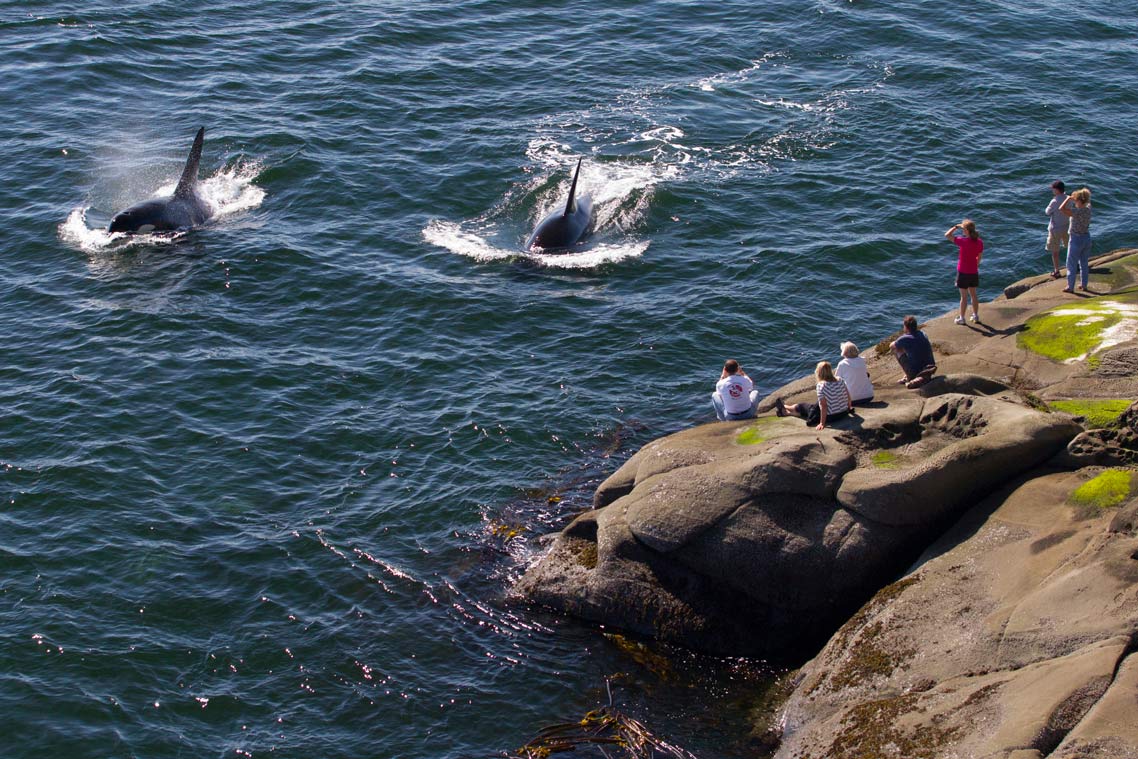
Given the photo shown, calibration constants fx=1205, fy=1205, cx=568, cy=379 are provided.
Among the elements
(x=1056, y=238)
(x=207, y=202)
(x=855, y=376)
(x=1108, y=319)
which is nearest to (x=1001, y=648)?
(x=855, y=376)

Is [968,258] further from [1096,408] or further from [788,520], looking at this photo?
[788,520]

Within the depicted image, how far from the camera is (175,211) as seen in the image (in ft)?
119

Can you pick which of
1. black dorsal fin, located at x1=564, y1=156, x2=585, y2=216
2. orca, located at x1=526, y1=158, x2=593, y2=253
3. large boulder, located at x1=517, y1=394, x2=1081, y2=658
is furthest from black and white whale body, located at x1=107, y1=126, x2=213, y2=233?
large boulder, located at x1=517, y1=394, x2=1081, y2=658

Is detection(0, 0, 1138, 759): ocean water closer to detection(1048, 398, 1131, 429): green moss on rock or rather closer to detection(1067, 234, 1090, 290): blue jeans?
detection(1067, 234, 1090, 290): blue jeans

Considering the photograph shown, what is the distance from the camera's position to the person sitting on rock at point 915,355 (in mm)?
22219

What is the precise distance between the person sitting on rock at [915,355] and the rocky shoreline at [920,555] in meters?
0.31

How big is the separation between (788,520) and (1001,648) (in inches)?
171

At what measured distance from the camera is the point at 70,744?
61.3ft

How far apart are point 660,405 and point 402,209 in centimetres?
1316

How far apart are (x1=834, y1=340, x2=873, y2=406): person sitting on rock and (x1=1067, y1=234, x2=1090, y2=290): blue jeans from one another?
7.25 m

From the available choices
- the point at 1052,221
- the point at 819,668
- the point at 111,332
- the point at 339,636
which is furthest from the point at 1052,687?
the point at 111,332

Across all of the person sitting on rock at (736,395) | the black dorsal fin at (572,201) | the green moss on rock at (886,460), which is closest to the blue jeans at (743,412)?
the person sitting on rock at (736,395)

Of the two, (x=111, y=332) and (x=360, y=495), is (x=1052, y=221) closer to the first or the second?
(x=360, y=495)

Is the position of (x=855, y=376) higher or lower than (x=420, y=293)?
higher
